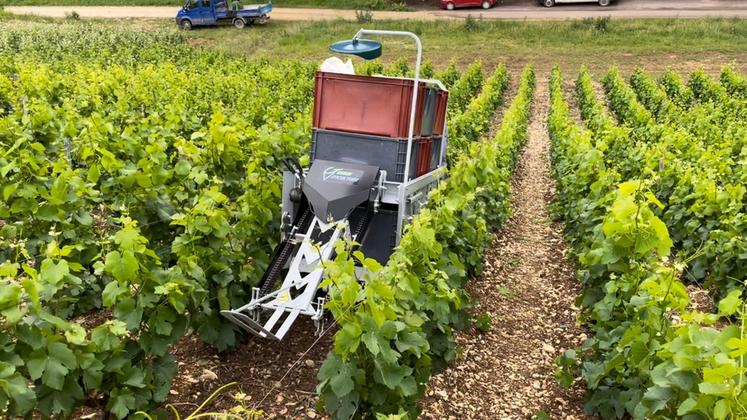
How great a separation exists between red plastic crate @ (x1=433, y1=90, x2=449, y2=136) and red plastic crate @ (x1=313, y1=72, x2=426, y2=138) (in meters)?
0.99

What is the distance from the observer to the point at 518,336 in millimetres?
5637

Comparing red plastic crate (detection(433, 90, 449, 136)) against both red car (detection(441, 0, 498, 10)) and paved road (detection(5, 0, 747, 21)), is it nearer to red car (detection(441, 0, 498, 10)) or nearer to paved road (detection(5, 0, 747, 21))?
paved road (detection(5, 0, 747, 21))

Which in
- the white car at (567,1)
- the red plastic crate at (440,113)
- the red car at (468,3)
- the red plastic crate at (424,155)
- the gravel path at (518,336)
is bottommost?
the gravel path at (518,336)

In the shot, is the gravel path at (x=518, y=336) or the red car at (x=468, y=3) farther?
the red car at (x=468, y=3)

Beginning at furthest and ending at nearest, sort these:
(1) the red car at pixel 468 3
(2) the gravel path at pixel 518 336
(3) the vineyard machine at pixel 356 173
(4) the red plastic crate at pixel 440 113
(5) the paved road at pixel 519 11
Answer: (1) the red car at pixel 468 3, (5) the paved road at pixel 519 11, (4) the red plastic crate at pixel 440 113, (3) the vineyard machine at pixel 356 173, (2) the gravel path at pixel 518 336

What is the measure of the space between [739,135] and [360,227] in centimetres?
747

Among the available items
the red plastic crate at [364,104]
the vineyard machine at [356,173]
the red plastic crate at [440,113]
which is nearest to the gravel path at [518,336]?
the vineyard machine at [356,173]

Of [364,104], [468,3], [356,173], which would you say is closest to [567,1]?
[468,3]

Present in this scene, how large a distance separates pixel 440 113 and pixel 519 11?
2909cm

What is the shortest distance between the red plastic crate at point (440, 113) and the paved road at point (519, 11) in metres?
26.3

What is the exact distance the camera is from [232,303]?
4.68 m

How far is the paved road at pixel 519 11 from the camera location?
3109 centimetres

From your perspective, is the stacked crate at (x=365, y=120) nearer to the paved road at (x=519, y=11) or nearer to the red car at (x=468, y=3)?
the paved road at (x=519, y=11)

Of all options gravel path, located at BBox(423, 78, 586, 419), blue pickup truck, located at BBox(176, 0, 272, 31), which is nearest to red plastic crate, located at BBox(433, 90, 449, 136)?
gravel path, located at BBox(423, 78, 586, 419)
